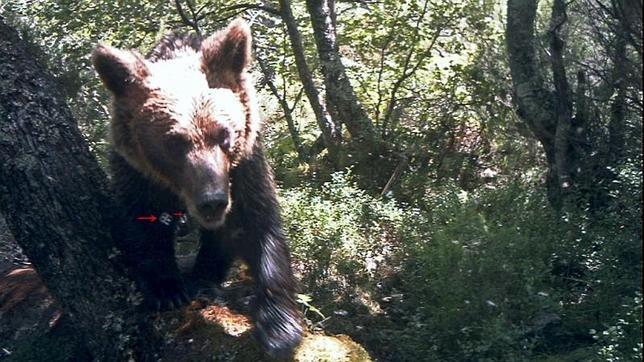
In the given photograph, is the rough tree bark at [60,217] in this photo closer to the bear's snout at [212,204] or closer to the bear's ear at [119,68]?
the bear's ear at [119,68]

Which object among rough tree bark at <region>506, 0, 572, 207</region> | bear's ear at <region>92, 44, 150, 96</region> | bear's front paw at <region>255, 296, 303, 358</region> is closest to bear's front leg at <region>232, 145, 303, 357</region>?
bear's front paw at <region>255, 296, 303, 358</region>

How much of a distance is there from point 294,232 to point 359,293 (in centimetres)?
84

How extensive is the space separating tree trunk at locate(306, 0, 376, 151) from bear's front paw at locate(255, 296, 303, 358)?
3.52 meters

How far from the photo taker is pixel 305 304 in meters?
5.62

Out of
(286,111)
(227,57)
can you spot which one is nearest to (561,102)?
(227,57)

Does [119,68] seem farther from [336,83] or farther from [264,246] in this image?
[336,83]

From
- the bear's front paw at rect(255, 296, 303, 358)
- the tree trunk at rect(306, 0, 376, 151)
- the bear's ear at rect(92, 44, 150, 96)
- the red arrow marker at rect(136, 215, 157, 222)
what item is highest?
the tree trunk at rect(306, 0, 376, 151)

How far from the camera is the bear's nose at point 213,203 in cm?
498

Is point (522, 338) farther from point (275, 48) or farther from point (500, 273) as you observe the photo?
point (275, 48)

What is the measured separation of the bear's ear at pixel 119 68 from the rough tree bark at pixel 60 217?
1.13 feet

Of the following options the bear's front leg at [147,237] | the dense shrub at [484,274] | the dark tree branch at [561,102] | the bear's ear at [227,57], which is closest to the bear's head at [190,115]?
the bear's ear at [227,57]

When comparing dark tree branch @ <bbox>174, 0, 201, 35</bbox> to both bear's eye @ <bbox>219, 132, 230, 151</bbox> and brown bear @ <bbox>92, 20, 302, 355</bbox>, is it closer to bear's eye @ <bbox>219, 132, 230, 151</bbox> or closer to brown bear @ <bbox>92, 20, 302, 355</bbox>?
brown bear @ <bbox>92, 20, 302, 355</bbox>

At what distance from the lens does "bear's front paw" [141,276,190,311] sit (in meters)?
5.46

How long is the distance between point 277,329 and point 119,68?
1.76 meters
